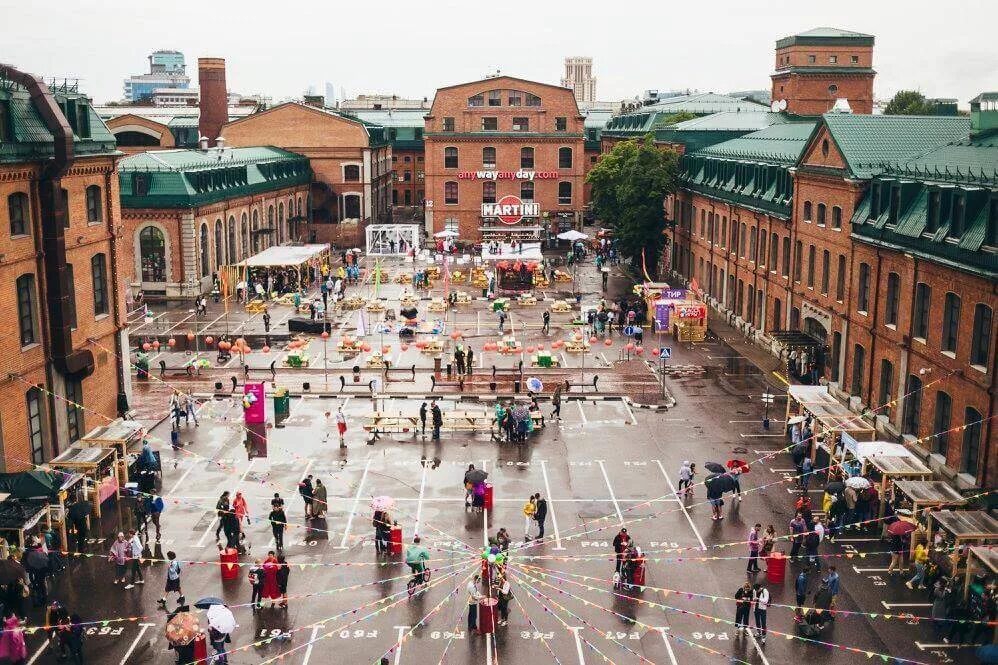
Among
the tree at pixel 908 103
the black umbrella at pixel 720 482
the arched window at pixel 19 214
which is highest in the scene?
the tree at pixel 908 103

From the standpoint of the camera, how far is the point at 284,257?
76625 millimetres

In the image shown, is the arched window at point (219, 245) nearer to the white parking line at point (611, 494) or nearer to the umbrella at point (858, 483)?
the white parking line at point (611, 494)

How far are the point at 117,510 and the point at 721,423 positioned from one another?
24.9 metres

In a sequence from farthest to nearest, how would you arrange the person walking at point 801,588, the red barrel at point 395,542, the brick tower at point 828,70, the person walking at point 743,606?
the brick tower at point 828,70
the red barrel at point 395,542
the person walking at point 801,588
the person walking at point 743,606

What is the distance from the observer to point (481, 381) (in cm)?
4956

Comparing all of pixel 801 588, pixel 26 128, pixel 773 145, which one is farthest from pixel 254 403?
pixel 773 145

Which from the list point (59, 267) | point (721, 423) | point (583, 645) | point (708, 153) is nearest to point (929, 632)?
point (583, 645)

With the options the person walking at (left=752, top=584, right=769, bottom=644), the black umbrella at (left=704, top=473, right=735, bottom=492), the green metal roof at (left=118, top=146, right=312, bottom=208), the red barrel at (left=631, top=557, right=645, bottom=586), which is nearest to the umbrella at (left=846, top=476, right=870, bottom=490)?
the black umbrella at (left=704, top=473, right=735, bottom=492)

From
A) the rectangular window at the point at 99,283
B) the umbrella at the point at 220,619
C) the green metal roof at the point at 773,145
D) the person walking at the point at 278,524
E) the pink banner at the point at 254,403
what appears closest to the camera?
the umbrella at the point at 220,619

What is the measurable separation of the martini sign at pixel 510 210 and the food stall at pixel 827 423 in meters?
57.0

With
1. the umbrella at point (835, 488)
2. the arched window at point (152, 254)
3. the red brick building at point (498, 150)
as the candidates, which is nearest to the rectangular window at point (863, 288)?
the umbrella at point (835, 488)

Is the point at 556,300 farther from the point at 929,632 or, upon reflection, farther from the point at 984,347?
the point at 929,632

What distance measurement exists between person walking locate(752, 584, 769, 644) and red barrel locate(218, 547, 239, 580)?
47.2 feet

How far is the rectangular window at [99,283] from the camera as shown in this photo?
125 ft
